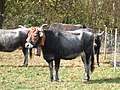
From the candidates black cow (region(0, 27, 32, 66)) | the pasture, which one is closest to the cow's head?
the pasture

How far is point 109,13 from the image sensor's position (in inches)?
1169

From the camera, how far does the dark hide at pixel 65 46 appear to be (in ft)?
36.2

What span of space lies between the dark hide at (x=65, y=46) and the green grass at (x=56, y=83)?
51 cm

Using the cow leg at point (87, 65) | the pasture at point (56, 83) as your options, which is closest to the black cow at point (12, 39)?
the pasture at point (56, 83)

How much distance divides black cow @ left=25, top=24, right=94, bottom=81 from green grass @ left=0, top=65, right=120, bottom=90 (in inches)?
20.3

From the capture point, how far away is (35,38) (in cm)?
1076

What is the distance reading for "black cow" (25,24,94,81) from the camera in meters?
10.9

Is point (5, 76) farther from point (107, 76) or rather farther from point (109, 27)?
point (109, 27)

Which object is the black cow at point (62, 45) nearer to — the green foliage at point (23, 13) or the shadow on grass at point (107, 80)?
the shadow on grass at point (107, 80)

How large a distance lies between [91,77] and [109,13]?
17.9m

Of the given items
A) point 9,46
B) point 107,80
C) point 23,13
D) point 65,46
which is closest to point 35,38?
point 65,46

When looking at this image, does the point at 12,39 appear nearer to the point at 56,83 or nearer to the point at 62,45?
the point at 62,45

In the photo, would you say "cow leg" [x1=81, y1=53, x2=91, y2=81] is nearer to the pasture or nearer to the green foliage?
the pasture

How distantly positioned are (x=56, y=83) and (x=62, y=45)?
1.24m
